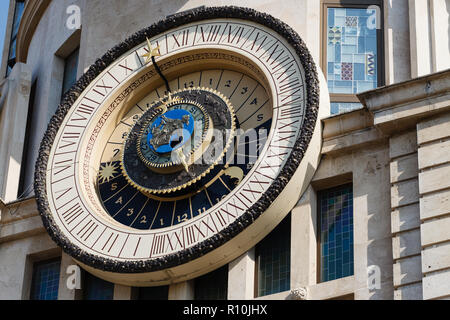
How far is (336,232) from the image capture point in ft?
74.1

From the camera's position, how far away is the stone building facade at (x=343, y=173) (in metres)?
21.4

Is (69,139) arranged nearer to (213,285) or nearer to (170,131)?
(170,131)

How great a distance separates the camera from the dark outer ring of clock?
23453 millimetres

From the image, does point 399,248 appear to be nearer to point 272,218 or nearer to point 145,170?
point 272,218

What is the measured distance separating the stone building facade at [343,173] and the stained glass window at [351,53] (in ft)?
0.08

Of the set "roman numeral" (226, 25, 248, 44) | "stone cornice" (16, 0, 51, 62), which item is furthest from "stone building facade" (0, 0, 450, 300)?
"stone cornice" (16, 0, 51, 62)

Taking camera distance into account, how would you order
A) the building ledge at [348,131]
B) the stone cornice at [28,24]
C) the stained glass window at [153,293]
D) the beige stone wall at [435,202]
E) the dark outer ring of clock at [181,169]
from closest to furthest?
1. the beige stone wall at [435,202]
2. the building ledge at [348,131]
3. the stained glass window at [153,293]
4. the dark outer ring of clock at [181,169]
5. the stone cornice at [28,24]

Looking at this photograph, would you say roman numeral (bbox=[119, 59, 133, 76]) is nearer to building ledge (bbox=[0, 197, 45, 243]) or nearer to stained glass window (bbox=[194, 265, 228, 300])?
building ledge (bbox=[0, 197, 45, 243])

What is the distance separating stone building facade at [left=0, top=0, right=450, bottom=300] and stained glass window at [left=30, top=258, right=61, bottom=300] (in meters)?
0.02

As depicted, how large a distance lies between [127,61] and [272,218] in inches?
174

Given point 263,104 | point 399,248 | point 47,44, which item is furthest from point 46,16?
point 399,248

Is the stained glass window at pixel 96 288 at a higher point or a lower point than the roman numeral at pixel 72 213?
lower

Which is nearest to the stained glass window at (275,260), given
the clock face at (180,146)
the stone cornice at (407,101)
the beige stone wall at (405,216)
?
the clock face at (180,146)

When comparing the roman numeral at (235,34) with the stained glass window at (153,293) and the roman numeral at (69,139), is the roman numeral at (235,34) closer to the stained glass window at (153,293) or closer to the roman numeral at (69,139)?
the roman numeral at (69,139)
